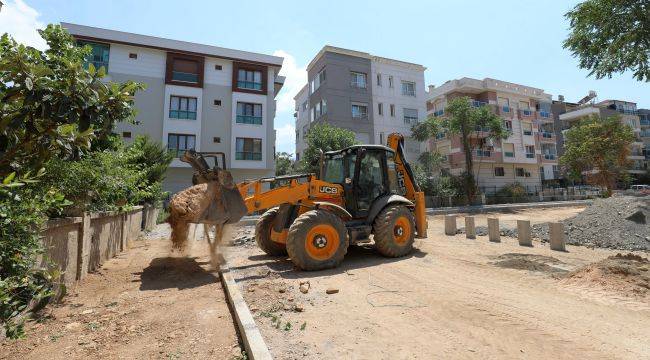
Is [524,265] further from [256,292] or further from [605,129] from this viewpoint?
[605,129]

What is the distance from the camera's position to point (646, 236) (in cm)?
1174

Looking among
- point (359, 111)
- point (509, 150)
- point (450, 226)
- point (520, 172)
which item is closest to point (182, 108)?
point (359, 111)

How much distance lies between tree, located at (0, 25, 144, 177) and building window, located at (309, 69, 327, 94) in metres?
33.1

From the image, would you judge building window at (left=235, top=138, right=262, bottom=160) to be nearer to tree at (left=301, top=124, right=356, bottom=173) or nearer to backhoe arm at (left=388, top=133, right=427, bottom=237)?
tree at (left=301, top=124, right=356, bottom=173)

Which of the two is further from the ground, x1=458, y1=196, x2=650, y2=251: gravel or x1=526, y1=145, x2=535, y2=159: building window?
x1=526, y1=145, x2=535, y2=159: building window

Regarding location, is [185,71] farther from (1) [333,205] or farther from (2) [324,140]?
(1) [333,205]

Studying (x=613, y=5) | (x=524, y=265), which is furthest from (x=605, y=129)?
(x=524, y=265)

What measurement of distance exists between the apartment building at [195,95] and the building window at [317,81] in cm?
614

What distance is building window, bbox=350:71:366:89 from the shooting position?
36272 millimetres

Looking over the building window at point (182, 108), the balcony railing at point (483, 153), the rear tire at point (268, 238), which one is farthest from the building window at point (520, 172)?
the rear tire at point (268, 238)

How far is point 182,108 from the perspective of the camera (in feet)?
92.4

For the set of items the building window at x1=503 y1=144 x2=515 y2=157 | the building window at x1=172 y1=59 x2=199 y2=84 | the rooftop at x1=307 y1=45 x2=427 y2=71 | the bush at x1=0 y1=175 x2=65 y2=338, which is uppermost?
the rooftop at x1=307 y1=45 x2=427 y2=71

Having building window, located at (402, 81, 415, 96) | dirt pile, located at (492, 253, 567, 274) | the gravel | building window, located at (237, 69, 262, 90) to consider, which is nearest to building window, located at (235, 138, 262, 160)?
building window, located at (237, 69, 262, 90)

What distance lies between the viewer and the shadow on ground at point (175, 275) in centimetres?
647
